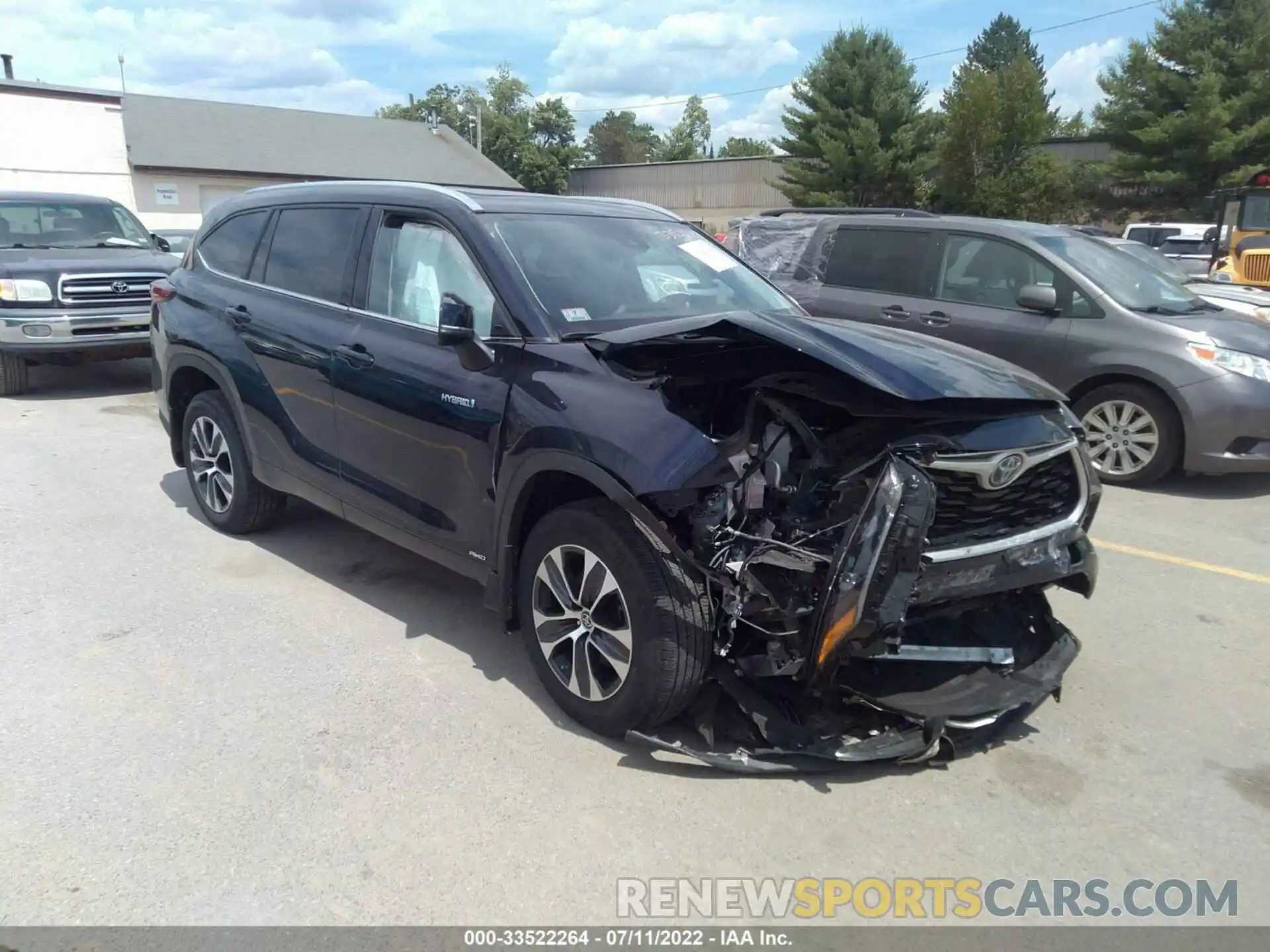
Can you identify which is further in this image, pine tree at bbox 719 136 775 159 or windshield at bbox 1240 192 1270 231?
pine tree at bbox 719 136 775 159

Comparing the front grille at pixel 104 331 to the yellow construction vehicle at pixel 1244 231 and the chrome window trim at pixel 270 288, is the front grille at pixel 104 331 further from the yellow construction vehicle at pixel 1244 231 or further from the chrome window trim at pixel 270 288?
the yellow construction vehicle at pixel 1244 231

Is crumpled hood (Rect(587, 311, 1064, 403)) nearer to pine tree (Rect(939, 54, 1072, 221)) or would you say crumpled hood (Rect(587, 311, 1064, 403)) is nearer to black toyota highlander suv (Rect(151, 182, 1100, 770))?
black toyota highlander suv (Rect(151, 182, 1100, 770))

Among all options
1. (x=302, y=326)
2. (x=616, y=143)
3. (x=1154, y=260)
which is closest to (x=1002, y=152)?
(x=1154, y=260)

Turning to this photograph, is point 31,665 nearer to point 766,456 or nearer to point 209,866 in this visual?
point 209,866

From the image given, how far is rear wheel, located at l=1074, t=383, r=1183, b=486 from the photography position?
23.1 feet

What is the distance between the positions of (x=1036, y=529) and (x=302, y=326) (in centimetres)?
344

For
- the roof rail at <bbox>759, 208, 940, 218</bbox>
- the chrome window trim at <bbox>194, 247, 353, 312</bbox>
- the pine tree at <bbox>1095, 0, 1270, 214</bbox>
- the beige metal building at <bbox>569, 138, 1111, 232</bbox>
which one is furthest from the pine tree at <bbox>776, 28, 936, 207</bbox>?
the chrome window trim at <bbox>194, 247, 353, 312</bbox>

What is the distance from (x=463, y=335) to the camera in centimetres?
371

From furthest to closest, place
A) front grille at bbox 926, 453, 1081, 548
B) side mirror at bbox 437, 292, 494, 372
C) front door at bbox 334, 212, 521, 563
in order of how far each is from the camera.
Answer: front door at bbox 334, 212, 521, 563 < side mirror at bbox 437, 292, 494, 372 < front grille at bbox 926, 453, 1081, 548

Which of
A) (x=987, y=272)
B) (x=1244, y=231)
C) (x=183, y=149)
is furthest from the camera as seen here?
(x=183, y=149)

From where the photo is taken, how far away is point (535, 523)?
372 centimetres

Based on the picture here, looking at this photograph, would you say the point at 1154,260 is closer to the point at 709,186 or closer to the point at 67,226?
the point at 67,226

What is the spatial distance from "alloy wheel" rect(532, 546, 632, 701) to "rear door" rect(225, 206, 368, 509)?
1.53 m

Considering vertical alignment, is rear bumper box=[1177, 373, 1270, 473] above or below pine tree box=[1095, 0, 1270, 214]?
below
